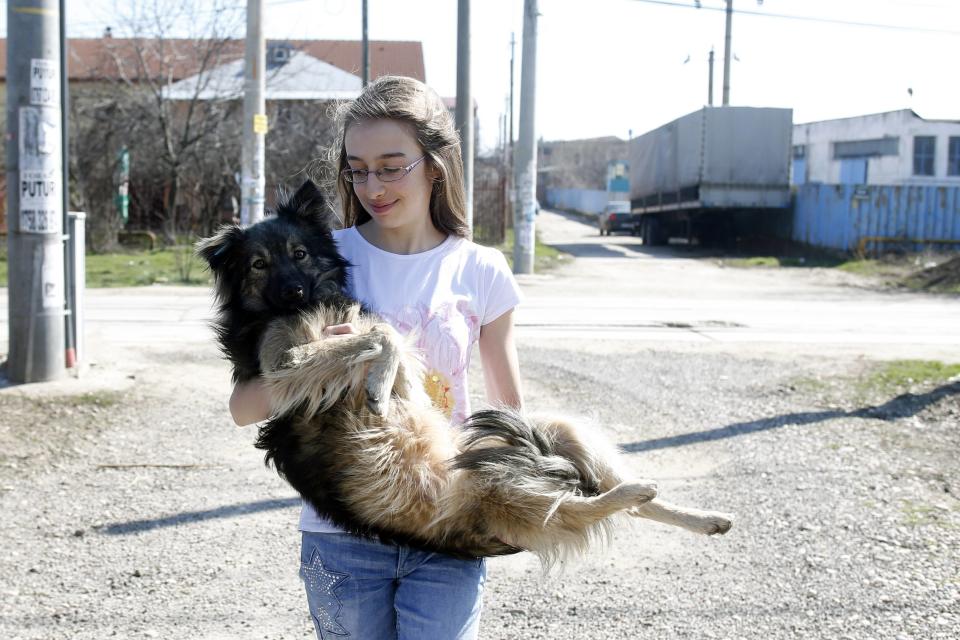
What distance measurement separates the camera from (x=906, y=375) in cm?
995

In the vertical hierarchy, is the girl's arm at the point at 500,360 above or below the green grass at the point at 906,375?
above

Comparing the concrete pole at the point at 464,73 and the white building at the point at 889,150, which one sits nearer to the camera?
the concrete pole at the point at 464,73

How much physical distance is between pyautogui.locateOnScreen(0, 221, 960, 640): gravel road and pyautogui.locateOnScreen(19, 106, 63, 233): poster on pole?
5.22ft

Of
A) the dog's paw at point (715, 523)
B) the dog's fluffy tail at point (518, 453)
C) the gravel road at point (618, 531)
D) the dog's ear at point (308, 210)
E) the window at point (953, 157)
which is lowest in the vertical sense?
the gravel road at point (618, 531)

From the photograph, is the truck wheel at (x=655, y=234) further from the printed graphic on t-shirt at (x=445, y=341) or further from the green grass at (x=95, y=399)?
the printed graphic on t-shirt at (x=445, y=341)

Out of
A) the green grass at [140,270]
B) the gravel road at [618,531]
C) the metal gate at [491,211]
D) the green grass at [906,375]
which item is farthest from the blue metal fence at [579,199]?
the gravel road at [618,531]

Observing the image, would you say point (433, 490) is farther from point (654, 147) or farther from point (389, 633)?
point (654, 147)

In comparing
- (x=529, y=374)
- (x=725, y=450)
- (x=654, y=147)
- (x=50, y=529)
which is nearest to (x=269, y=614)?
(x=50, y=529)

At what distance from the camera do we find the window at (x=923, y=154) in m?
46.4

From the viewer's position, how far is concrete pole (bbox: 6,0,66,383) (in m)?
8.61

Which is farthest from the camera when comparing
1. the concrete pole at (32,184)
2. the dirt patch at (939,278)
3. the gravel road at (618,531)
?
the dirt patch at (939,278)

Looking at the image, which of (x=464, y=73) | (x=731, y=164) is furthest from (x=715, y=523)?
(x=731, y=164)

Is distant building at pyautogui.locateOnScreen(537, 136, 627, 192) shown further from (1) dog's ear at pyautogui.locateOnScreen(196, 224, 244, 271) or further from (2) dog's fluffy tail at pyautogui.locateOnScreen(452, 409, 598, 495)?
(2) dog's fluffy tail at pyautogui.locateOnScreen(452, 409, 598, 495)

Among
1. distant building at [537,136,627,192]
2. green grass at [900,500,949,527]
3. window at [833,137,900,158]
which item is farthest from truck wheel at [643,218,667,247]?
distant building at [537,136,627,192]
